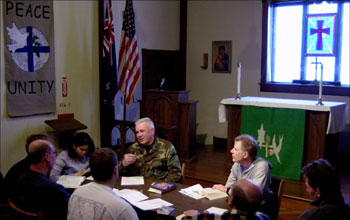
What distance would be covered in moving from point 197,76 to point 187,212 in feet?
21.3

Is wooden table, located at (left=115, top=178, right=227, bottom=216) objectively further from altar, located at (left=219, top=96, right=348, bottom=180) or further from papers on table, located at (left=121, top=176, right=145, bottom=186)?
altar, located at (left=219, top=96, right=348, bottom=180)

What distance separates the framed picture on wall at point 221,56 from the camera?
8562mm

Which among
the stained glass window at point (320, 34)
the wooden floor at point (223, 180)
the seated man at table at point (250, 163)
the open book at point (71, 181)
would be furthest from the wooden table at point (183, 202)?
Result: the stained glass window at point (320, 34)

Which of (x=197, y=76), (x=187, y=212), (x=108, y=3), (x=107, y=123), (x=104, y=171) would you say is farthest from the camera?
(x=197, y=76)

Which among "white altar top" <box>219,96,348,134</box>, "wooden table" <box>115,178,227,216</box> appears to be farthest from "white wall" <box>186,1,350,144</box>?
"wooden table" <box>115,178,227,216</box>

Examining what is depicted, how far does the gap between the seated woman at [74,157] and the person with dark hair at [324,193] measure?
2339 millimetres

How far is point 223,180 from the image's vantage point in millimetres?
5977

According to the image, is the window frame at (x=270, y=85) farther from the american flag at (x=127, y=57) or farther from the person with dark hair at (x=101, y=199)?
the person with dark hair at (x=101, y=199)

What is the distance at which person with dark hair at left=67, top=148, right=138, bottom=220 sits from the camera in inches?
→ 94.0

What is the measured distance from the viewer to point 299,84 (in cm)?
788

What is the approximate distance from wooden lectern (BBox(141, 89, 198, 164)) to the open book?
318 centimetres

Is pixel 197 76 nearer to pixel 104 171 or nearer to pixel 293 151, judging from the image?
pixel 293 151

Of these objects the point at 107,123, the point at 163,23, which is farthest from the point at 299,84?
the point at 107,123

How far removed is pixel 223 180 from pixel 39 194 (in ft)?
11.9
